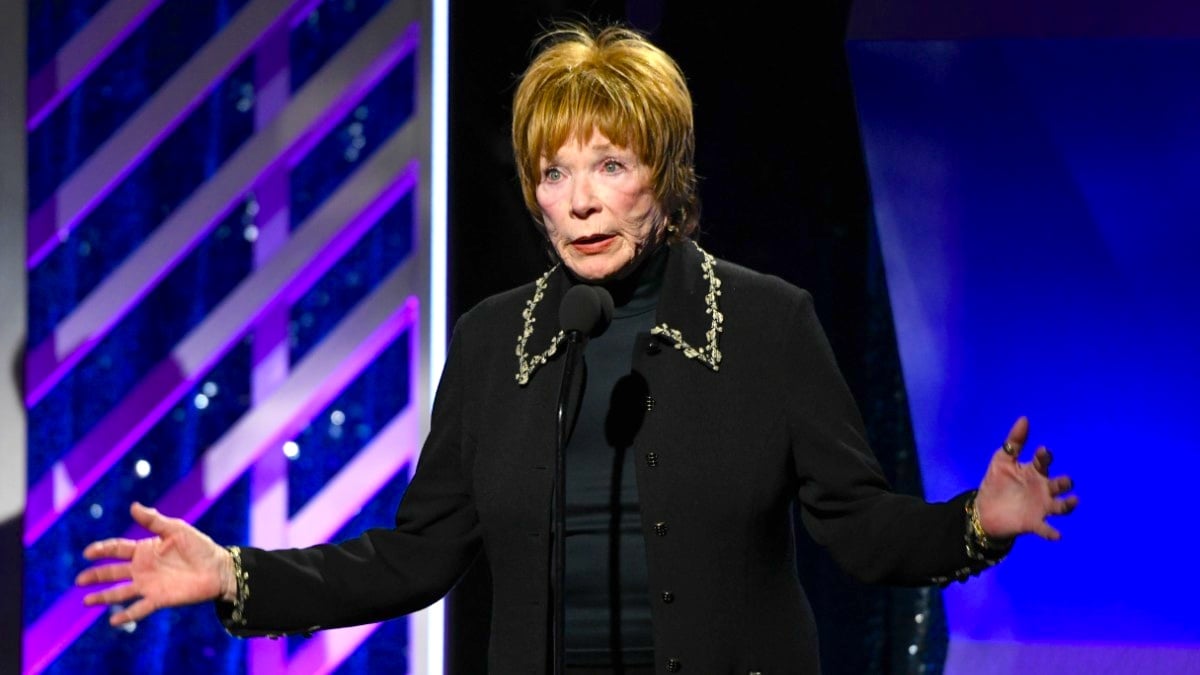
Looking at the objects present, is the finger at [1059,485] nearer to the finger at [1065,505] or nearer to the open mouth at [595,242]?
the finger at [1065,505]

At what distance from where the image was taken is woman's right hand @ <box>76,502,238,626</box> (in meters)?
1.79

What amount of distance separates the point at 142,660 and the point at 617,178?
80.6 inches

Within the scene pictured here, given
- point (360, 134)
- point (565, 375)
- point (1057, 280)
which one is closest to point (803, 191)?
point (1057, 280)

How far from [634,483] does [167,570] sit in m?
0.59

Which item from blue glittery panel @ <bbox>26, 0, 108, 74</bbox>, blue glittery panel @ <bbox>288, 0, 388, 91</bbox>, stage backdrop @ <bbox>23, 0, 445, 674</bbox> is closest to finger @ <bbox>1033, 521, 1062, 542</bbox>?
stage backdrop @ <bbox>23, 0, 445, 674</bbox>

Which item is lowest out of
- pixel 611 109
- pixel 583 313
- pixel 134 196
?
pixel 583 313

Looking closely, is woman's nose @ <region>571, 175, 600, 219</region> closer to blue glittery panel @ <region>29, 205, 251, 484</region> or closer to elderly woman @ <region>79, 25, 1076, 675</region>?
elderly woman @ <region>79, 25, 1076, 675</region>

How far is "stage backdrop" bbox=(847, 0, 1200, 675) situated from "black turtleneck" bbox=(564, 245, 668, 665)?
5.91 ft

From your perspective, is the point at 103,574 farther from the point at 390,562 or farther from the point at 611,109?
the point at 611,109

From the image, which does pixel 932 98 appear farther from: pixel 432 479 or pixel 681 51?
pixel 432 479

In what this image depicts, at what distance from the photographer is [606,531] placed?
1830mm

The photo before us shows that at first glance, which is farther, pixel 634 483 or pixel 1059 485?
pixel 634 483

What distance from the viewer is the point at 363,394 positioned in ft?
11.4

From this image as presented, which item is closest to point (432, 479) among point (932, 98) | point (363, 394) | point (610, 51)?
point (610, 51)
